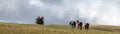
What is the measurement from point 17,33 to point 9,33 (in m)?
1.27

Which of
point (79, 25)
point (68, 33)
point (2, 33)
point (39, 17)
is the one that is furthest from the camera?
point (39, 17)

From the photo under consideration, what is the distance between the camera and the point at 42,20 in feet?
314

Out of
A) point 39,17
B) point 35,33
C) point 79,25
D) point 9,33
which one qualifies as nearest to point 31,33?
point 35,33

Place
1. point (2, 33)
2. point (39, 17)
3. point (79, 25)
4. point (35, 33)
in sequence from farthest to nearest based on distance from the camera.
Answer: point (39, 17)
point (79, 25)
point (35, 33)
point (2, 33)

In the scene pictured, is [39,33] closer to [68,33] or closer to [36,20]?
[68,33]

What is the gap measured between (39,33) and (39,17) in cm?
5458

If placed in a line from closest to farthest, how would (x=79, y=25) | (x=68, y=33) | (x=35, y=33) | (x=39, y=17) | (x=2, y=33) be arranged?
(x=2, y=33) → (x=35, y=33) → (x=68, y=33) → (x=79, y=25) → (x=39, y=17)

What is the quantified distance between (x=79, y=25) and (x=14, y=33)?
68.4 ft

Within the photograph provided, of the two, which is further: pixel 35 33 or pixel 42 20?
pixel 42 20

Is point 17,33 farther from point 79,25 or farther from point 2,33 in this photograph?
point 79,25

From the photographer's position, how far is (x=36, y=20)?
3765 inches

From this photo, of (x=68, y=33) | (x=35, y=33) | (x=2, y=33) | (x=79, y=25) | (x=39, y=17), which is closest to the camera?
(x=2, y=33)

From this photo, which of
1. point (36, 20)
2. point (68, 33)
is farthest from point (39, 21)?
point (68, 33)

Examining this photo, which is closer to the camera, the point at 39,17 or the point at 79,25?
the point at 79,25
